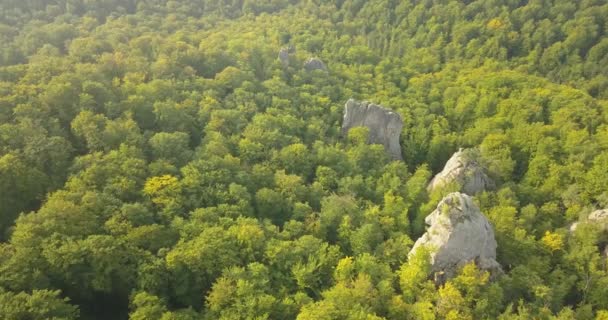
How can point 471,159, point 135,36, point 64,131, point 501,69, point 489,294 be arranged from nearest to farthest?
point 489,294 → point 64,131 → point 471,159 → point 135,36 → point 501,69

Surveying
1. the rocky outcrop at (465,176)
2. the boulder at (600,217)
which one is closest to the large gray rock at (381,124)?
the rocky outcrop at (465,176)

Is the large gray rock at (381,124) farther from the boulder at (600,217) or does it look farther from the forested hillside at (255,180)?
the boulder at (600,217)

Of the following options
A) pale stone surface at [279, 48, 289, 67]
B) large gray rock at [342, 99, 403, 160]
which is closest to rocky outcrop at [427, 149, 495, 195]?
large gray rock at [342, 99, 403, 160]

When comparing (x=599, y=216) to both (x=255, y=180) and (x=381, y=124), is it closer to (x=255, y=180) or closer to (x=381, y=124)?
(x=381, y=124)

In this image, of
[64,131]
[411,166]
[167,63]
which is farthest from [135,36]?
[411,166]

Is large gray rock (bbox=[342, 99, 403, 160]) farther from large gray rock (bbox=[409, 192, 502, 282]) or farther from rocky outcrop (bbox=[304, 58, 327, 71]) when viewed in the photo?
large gray rock (bbox=[409, 192, 502, 282])

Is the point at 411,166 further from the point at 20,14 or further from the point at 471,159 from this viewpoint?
the point at 20,14
